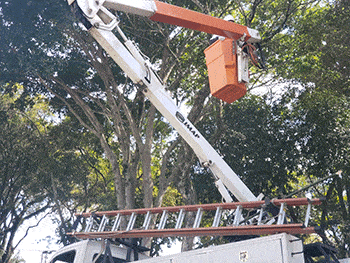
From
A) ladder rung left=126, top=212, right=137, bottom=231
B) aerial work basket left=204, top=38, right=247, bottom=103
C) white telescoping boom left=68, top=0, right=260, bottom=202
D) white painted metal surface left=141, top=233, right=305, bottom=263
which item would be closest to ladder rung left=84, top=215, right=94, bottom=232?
ladder rung left=126, top=212, right=137, bottom=231

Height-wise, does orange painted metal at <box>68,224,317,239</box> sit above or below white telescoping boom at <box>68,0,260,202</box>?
below

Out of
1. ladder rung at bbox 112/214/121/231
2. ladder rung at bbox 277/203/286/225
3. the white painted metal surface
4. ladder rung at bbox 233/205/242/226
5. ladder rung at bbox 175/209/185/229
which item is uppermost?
ladder rung at bbox 112/214/121/231

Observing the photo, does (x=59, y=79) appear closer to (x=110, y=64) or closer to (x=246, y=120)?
(x=110, y=64)

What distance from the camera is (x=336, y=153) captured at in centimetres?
1728

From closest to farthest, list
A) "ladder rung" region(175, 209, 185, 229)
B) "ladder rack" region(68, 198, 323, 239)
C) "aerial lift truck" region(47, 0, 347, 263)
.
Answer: "ladder rack" region(68, 198, 323, 239), "aerial lift truck" region(47, 0, 347, 263), "ladder rung" region(175, 209, 185, 229)

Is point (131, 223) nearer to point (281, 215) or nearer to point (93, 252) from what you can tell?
point (93, 252)

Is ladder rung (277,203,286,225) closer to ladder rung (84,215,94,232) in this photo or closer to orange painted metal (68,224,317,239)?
orange painted metal (68,224,317,239)

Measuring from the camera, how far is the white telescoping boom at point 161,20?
8.84 m

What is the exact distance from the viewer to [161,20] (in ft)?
29.6

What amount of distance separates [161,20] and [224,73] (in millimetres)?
1921

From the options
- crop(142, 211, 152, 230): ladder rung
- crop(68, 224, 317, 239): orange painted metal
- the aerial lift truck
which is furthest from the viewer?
crop(142, 211, 152, 230): ladder rung

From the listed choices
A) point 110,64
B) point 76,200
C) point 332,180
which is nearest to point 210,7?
point 110,64

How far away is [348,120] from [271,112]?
3298mm

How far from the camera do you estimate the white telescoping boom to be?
8.84 metres
